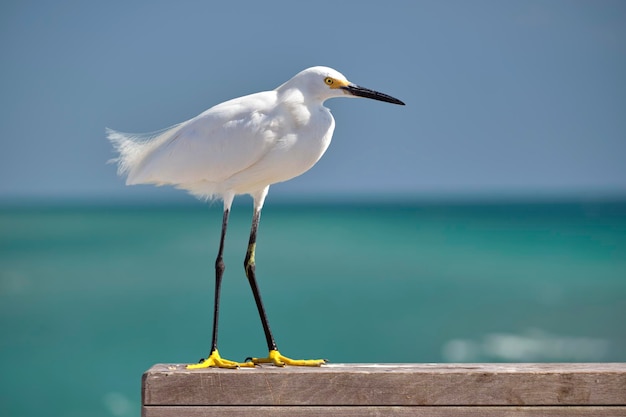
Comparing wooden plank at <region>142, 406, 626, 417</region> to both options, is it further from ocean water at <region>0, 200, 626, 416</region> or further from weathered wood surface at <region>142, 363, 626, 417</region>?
ocean water at <region>0, 200, 626, 416</region>

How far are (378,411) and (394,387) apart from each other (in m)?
0.10

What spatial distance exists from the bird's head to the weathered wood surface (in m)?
1.28

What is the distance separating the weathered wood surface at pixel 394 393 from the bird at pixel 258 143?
0.52m

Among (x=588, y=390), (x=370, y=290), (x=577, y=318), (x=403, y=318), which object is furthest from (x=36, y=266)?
(x=588, y=390)

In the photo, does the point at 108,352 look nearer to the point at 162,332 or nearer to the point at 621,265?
the point at 162,332

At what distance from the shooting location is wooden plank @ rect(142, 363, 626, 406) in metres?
3.19

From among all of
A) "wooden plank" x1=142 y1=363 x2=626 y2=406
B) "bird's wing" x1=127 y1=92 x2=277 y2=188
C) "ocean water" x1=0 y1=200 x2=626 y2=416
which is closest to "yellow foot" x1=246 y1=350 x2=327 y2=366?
"wooden plank" x1=142 y1=363 x2=626 y2=406

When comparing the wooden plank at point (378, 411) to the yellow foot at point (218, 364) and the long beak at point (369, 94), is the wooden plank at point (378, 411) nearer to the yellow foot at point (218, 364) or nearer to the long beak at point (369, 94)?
the yellow foot at point (218, 364)

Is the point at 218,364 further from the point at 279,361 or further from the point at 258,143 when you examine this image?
the point at 258,143

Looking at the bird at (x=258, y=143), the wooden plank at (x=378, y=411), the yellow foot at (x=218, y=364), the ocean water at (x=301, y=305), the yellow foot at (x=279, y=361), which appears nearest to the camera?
the wooden plank at (x=378, y=411)

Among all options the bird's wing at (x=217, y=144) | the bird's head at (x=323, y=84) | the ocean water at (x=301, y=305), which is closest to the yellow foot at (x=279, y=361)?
the bird's wing at (x=217, y=144)

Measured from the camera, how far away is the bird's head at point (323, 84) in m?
3.93

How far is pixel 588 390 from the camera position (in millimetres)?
3186

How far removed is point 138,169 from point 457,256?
21.5m
